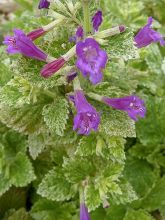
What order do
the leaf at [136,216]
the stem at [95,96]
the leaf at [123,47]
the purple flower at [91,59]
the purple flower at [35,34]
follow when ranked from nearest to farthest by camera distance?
the purple flower at [91,59] < the leaf at [123,47] < the purple flower at [35,34] < the stem at [95,96] < the leaf at [136,216]

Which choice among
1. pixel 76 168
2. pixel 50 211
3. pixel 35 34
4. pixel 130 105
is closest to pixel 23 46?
pixel 35 34

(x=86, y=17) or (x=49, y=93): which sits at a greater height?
(x=86, y=17)

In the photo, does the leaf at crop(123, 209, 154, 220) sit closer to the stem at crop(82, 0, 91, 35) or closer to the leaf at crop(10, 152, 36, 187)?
the leaf at crop(10, 152, 36, 187)

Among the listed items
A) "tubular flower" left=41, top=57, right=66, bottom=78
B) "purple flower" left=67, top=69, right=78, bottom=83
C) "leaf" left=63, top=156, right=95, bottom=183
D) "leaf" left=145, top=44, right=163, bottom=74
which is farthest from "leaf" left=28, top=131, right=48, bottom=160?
"leaf" left=145, top=44, right=163, bottom=74

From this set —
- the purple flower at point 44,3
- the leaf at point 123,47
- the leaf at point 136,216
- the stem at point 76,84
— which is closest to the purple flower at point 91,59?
the leaf at point 123,47

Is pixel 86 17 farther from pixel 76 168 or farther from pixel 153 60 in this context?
pixel 153 60

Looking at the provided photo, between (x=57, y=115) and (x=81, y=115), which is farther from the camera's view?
(x=57, y=115)

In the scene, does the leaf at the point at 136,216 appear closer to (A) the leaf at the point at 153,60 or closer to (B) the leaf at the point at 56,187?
(B) the leaf at the point at 56,187
